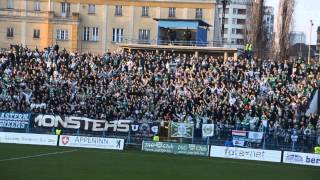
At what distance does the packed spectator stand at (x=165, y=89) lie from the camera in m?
36.2

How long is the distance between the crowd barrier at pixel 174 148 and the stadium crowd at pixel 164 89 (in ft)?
7.56

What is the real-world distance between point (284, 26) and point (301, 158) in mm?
36372

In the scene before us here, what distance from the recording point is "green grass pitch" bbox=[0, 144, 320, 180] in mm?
22953

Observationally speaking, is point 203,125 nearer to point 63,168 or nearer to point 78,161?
point 78,161

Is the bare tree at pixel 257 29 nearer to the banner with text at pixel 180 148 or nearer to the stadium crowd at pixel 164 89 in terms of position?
the stadium crowd at pixel 164 89

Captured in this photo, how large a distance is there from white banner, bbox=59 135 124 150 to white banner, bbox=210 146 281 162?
5.45 m

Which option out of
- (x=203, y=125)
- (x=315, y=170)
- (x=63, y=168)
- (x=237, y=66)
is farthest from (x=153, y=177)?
(x=237, y=66)

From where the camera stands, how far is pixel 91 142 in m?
34.4

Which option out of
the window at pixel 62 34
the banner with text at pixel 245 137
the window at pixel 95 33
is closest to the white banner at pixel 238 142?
the banner with text at pixel 245 137

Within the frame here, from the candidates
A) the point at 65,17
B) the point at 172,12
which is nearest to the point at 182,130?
the point at 172,12

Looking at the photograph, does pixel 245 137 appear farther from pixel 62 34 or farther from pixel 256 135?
pixel 62 34

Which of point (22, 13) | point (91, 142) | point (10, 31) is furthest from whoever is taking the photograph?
point (22, 13)

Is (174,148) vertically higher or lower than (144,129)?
lower

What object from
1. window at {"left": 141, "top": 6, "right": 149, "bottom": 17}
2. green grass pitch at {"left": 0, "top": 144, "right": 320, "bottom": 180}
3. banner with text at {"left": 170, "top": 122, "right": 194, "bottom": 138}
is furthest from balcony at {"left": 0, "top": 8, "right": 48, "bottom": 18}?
banner with text at {"left": 170, "top": 122, "right": 194, "bottom": 138}
